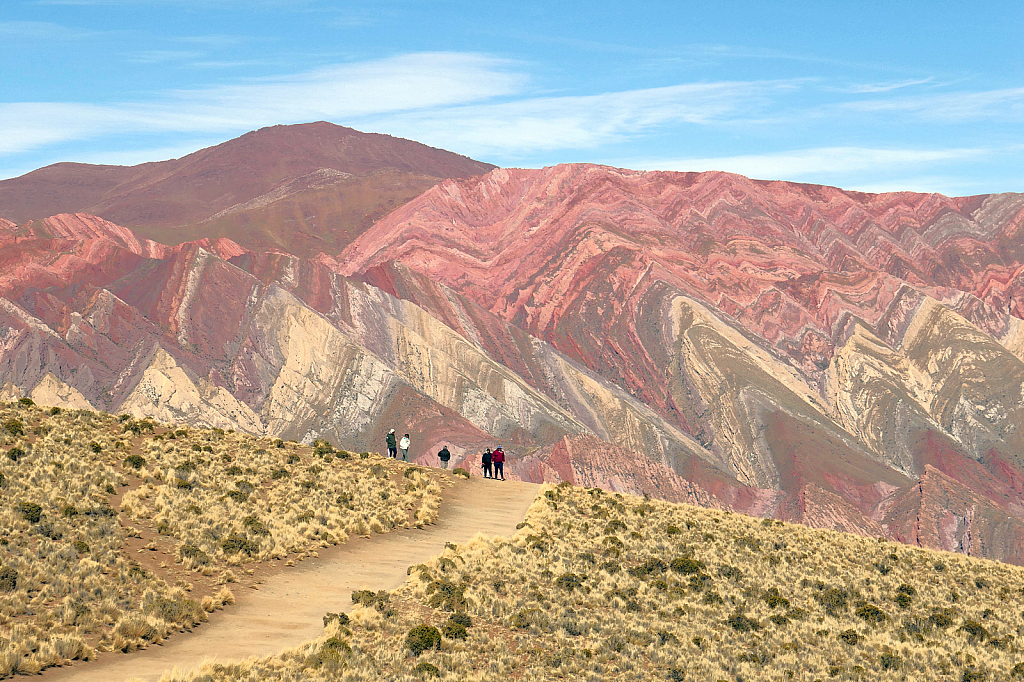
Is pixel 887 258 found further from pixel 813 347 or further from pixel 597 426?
pixel 597 426

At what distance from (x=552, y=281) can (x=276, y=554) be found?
121 m

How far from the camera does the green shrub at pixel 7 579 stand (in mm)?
15031

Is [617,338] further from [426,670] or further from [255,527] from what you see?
[426,670]

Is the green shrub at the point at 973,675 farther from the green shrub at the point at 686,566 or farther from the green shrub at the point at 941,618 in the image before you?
the green shrub at the point at 686,566

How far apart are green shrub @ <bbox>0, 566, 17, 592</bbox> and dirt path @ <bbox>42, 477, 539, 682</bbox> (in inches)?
99.5

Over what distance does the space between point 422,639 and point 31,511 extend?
9298mm

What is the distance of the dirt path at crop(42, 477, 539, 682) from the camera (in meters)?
13.8

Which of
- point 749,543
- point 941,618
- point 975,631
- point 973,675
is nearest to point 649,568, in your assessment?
point 749,543

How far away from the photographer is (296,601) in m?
18.0

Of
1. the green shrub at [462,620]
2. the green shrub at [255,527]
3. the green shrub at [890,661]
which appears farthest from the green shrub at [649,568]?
the green shrub at [255,527]

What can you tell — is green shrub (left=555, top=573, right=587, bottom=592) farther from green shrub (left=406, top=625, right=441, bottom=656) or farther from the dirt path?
green shrub (left=406, top=625, right=441, bottom=656)

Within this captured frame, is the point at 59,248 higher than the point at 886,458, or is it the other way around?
the point at 59,248

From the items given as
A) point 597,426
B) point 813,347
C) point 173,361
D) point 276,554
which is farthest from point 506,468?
point 813,347

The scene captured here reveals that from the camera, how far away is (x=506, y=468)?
246 ft
